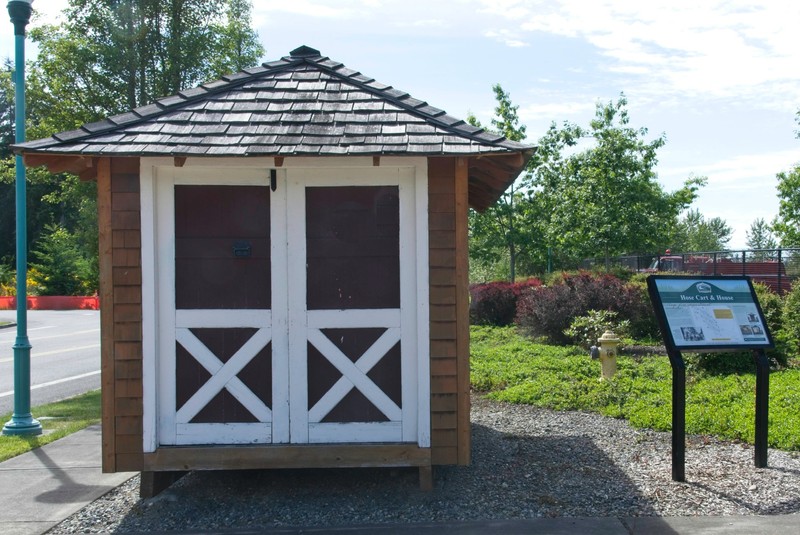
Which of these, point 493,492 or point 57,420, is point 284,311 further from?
point 57,420

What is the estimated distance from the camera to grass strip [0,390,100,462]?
7.80 m

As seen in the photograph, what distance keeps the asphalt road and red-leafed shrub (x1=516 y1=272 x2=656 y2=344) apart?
8015 millimetres

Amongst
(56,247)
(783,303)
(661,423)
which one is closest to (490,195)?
(661,423)

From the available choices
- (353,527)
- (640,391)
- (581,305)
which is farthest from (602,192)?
(353,527)

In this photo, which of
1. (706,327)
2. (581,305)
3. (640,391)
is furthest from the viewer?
(581,305)

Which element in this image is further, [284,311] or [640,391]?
[640,391]

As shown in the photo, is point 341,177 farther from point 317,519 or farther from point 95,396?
point 95,396

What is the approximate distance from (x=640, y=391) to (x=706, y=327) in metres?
3.29

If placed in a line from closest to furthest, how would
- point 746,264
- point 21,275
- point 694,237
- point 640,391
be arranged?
point 21,275, point 640,391, point 746,264, point 694,237

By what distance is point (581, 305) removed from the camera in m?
14.4

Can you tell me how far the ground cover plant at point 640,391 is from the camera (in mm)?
7413

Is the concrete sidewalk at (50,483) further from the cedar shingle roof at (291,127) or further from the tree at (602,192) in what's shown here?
the tree at (602,192)

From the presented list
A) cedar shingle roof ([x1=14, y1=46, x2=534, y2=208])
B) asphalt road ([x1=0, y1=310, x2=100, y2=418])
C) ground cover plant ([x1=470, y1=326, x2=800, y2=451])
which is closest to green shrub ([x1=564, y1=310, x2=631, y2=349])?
ground cover plant ([x1=470, y1=326, x2=800, y2=451])

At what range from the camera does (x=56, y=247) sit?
45406 mm
